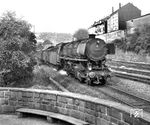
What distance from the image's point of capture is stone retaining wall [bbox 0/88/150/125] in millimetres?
4836

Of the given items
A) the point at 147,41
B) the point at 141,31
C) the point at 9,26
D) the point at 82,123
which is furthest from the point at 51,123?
the point at 141,31

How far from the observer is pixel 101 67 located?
16531 mm

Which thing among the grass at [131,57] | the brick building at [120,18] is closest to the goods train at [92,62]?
the grass at [131,57]

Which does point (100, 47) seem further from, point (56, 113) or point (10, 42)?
point (56, 113)

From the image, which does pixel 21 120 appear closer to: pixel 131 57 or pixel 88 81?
pixel 88 81

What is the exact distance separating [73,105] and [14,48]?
7.54 meters

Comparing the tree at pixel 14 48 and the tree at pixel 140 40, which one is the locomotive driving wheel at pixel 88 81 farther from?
the tree at pixel 140 40

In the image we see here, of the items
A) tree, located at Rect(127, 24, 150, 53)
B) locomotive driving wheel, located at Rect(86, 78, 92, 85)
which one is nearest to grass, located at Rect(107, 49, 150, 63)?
tree, located at Rect(127, 24, 150, 53)

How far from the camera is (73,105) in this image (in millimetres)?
6324

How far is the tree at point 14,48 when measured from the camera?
12.4 meters

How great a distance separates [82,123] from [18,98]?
262cm

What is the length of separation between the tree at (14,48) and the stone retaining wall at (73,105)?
4.94m

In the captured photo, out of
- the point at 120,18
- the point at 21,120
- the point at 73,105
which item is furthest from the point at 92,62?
the point at 120,18

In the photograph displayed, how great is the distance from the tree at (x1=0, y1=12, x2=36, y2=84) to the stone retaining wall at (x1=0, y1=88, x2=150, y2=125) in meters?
4.94
